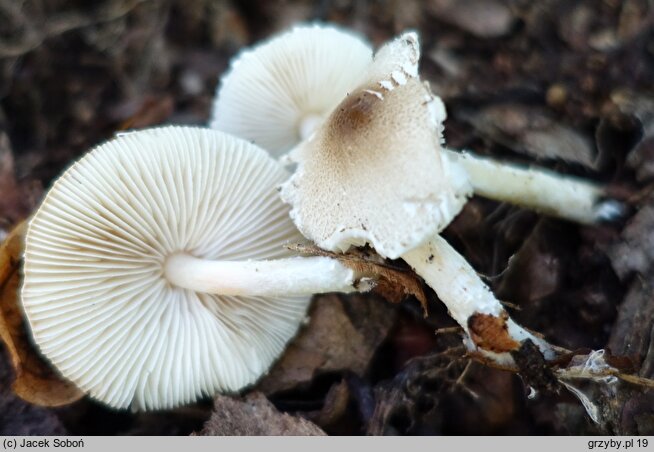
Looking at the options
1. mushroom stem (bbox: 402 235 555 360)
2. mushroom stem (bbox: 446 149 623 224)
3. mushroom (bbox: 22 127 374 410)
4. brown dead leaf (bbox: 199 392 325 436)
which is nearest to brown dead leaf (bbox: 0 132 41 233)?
mushroom (bbox: 22 127 374 410)

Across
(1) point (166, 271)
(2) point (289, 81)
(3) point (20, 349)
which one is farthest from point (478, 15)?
(3) point (20, 349)

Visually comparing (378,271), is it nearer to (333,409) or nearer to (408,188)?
(408,188)

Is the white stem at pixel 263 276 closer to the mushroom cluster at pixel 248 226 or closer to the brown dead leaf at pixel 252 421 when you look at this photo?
the mushroom cluster at pixel 248 226

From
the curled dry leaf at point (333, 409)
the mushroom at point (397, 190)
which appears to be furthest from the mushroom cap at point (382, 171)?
the curled dry leaf at point (333, 409)

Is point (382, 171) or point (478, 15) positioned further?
point (478, 15)

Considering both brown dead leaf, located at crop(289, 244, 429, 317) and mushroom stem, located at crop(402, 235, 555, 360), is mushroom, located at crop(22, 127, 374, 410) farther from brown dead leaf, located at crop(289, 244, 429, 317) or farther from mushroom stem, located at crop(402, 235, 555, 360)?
mushroom stem, located at crop(402, 235, 555, 360)

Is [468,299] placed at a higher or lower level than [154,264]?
lower

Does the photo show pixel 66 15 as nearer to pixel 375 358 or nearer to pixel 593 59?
pixel 375 358
